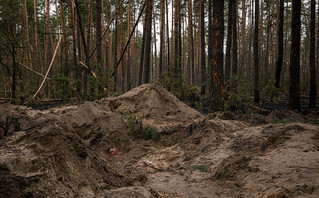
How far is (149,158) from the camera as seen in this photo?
4.66 metres

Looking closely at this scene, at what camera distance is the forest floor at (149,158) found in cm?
210

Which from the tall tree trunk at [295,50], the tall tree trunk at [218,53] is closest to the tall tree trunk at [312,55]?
the tall tree trunk at [295,50]

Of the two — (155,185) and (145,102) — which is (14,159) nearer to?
(155,185)

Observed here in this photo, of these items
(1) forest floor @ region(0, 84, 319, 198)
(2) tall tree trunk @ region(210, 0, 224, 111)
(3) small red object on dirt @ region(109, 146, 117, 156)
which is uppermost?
(2) tall tree trunk @ region(210, 0, 224, 111)

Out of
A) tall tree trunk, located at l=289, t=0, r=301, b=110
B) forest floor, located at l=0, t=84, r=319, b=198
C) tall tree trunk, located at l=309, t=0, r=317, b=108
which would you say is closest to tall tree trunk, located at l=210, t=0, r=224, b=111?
forest floor, located at l=0, t=84, r=319, b=198

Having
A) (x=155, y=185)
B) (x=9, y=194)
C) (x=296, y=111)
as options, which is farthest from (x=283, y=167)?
(x=296, y=111)

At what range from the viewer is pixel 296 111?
25.0ft

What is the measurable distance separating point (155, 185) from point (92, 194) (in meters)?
1.10

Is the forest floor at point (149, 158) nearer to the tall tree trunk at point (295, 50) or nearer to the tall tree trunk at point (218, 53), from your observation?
the tall tree trunk at point (218, 53)

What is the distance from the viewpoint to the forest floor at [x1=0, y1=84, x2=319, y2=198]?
2.10 metres

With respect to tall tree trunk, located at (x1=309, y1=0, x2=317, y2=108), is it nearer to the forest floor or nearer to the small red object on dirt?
the forest floor

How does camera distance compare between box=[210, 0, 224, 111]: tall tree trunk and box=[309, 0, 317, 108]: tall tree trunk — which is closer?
box=[210, 0, 224, 111]: tall tree trunk

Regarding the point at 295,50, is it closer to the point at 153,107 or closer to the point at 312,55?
the point at 312,55

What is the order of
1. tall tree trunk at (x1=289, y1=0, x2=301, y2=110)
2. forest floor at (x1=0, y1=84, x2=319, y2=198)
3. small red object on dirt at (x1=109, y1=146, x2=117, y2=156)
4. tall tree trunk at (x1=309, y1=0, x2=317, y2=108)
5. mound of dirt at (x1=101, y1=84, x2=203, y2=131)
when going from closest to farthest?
forest floor at (x1=0, y1=84, x2=319, y2=198) < small red object on dirt at (x1=109, y1=146, x2=117, y2=156) < mound of dirt at (x1=101, y1=84, x2=203, y2=131) < tall tree trunk at (x1=289, y1=0, x2=301, y2=110) < tall tree trunk at (x1=309, y1=0, x2=317, y2=108)
